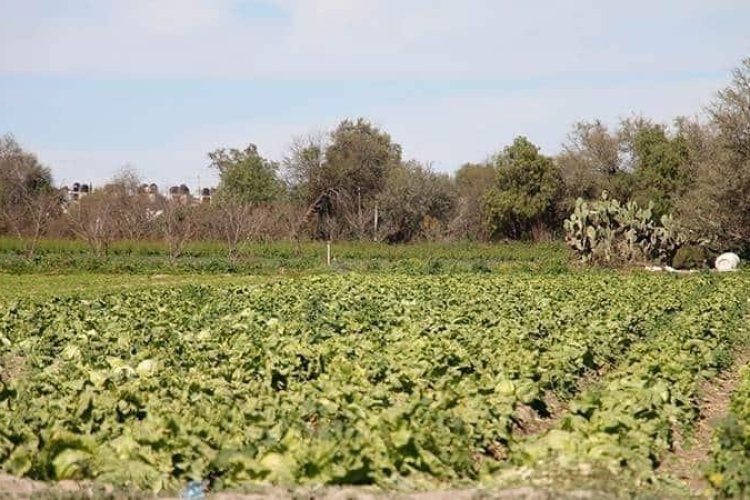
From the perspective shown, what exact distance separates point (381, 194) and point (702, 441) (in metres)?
54.8

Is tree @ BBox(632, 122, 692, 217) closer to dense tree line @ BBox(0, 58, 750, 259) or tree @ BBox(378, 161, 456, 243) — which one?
dense tree line @ BBox(0, 58, 750, 259)

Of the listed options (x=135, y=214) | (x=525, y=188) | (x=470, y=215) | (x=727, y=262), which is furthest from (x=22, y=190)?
(x=727, y=262)

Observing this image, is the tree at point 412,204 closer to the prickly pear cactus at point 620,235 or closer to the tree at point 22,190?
the tree at point 22,190

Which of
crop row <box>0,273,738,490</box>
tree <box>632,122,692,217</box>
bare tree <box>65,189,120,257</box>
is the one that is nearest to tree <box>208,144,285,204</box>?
bare tree <box>65,189,120,257</box>

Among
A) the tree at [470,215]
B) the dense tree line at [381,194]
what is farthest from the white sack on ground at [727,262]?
the tree at [470,215]

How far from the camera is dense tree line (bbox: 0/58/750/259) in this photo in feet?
185

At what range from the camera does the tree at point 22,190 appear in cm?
5756

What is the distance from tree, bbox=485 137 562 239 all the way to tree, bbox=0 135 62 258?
974 inches

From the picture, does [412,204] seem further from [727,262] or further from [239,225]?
[727,262]

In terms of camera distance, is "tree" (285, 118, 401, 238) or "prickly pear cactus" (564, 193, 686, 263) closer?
"prickly pear cactus" (564, 193, 686, 263)

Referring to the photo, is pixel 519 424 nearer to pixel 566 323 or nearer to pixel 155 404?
pixel 155 404

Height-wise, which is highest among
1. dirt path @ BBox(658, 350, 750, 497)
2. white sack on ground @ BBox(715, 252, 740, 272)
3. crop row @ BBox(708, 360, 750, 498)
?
white sack on ground @ BBox(715, 252, 740, 272)

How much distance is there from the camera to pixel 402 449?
7605 mm

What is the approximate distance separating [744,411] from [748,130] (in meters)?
32.4
